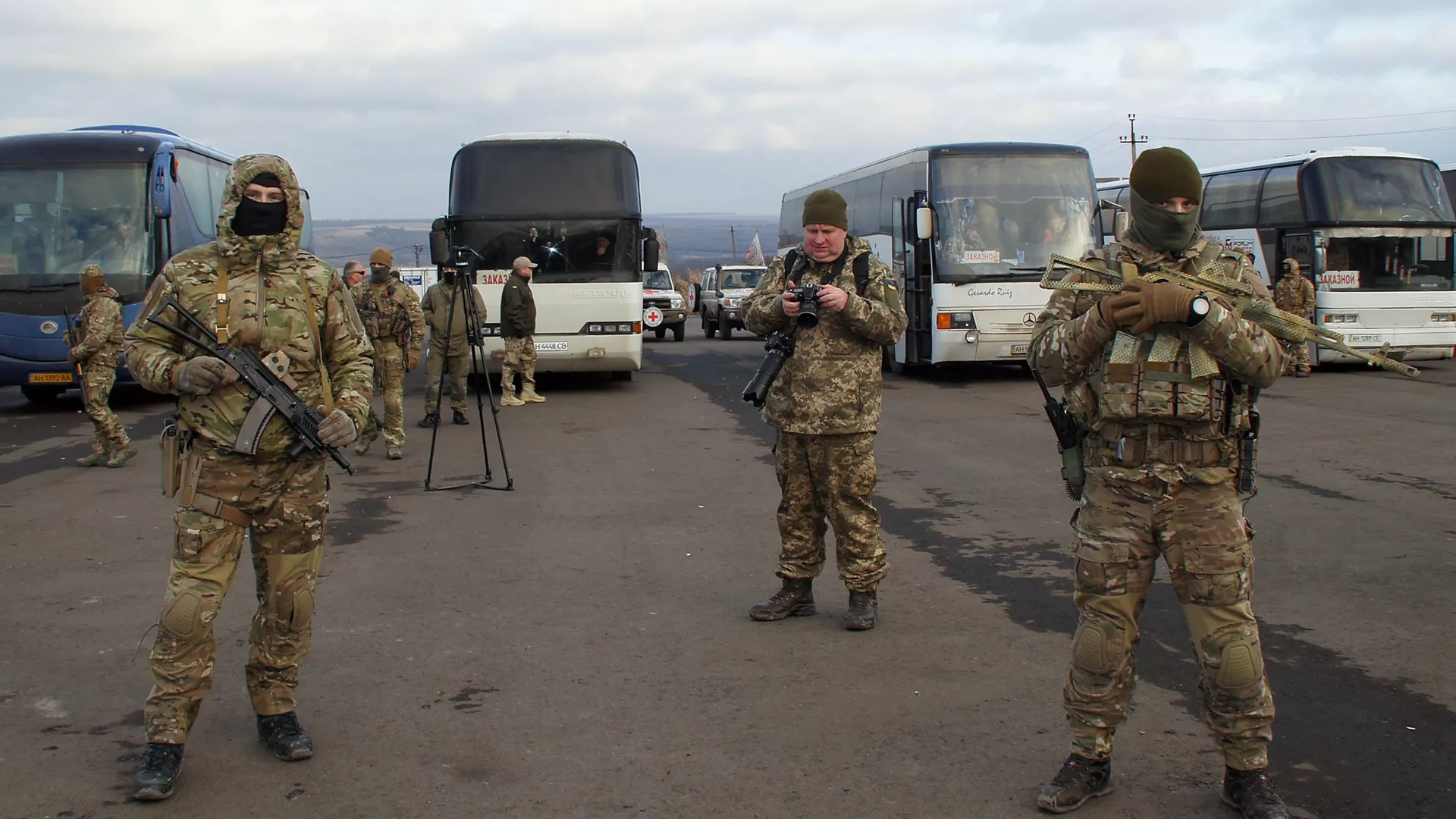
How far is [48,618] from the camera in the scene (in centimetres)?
593

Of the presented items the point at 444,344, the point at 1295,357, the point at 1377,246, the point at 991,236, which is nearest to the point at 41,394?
the point at 444,344

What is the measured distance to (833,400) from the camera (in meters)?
5.53

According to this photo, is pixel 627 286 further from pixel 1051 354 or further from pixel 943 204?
pixel 1051 354

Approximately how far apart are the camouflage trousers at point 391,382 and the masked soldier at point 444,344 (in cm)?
111

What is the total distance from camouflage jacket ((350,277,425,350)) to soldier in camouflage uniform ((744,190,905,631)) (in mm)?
6622

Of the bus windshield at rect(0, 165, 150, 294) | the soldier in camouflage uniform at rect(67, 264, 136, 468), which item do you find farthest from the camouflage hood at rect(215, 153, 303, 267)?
the bus windshield at rect(0, 165, 150, 294)

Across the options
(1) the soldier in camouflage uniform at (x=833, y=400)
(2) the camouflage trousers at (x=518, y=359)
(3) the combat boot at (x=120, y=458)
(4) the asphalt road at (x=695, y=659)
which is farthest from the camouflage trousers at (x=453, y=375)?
(1) the soldier in camouflage uniform at (x=833, y=400)

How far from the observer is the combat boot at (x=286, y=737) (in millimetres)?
4164

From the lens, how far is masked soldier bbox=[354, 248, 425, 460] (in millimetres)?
11531

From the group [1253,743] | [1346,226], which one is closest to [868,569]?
[1253,743]

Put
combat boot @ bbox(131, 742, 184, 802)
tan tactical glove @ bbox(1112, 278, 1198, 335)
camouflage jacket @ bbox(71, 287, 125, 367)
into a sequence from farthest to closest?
camouflage jacket @ bbox(71, 287, 125, 367) → combat boot @ bbox(131, 742, 184, 802) → tan tactical glove @ bbox(1112, 278, 1198, 335)

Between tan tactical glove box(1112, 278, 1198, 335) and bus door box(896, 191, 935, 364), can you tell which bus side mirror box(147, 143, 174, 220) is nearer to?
bus door box(896, 191, 935, 364)

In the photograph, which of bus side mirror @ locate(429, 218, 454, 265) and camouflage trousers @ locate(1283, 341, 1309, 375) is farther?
bus side mirror @ locate(429, 218, 454, 265)

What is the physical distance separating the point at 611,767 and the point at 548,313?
1270 centimetres
